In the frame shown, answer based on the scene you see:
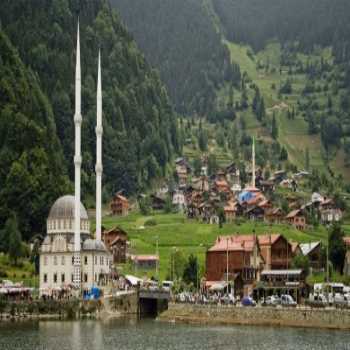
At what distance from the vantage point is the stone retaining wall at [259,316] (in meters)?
119

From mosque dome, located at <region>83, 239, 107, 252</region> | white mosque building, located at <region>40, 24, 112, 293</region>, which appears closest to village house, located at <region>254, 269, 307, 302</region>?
white mosque building, located at <region>40, 24, 112, 293</region>

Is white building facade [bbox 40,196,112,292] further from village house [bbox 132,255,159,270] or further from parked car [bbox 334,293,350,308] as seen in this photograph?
parked car [bbox 334,293,350,308]

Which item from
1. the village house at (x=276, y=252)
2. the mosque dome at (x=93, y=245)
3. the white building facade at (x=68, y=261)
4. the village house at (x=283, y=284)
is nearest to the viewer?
the village house at (x=283, y=284)

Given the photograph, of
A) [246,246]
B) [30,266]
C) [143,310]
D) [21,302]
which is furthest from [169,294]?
[30,266]

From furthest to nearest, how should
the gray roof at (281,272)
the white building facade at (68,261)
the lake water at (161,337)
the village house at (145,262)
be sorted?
the village house at (145,262) < the white building facade at (68,261) < the gray roof at (281,272) < the lake water at (161,337)

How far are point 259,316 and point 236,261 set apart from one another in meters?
49.7

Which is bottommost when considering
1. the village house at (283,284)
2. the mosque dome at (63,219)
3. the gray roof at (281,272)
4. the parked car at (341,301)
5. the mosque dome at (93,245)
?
the parked car at (341,301)

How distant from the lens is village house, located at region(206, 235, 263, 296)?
6919 inches

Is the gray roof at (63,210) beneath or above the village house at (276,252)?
above

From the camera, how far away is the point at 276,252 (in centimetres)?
18700

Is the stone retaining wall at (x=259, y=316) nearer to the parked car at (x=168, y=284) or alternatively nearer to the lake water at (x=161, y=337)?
the lake water at (x=161, y=337)

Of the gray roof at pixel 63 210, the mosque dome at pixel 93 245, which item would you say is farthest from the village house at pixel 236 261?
the gray roof at pixel 63 210

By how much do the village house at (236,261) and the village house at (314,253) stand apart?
416 inches

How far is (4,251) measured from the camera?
191m
